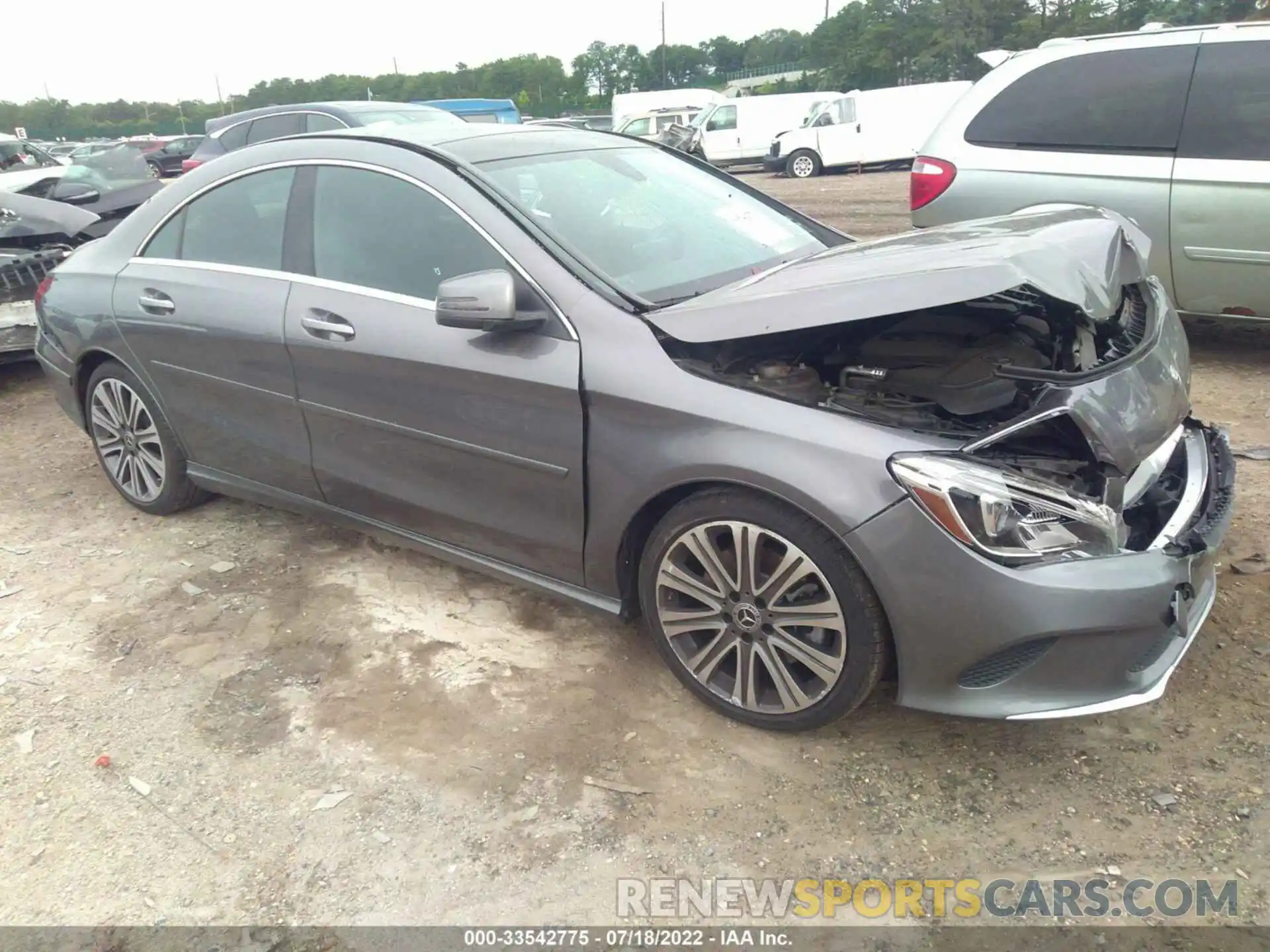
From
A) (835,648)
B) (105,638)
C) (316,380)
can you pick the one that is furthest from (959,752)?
(105,638)

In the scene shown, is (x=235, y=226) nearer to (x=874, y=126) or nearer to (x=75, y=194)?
(x=75, y=194)

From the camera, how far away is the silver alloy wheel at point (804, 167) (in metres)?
20.0

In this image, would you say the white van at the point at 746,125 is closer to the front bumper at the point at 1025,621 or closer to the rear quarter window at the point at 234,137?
the rear quarter window at the point at 234,137

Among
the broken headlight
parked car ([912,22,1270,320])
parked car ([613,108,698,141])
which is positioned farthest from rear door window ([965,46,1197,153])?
parked car ([613,108,698,141])

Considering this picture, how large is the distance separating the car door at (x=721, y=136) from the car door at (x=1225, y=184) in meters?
19.1

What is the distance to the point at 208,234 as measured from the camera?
3674mm

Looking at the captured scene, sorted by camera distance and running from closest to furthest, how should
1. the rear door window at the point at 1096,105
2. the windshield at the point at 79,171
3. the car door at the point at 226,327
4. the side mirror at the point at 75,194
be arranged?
1. the car door at the point at 226,327
2. the rear door window at the point at 1096,105
3. the side mirror at the point at 75,194
4. the windshield at the point at 79,171

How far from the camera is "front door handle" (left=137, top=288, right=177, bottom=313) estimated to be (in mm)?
3701

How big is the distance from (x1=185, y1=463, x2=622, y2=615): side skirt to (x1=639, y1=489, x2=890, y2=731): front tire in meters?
0.26

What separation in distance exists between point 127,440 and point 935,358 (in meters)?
3.55

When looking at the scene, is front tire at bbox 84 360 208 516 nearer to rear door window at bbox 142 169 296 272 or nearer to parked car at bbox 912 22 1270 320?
rear door window at bbox 142 169 296 272

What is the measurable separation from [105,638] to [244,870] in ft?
4.88

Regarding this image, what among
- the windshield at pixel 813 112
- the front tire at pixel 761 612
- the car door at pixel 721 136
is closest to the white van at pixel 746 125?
the car door at pixel 721 136

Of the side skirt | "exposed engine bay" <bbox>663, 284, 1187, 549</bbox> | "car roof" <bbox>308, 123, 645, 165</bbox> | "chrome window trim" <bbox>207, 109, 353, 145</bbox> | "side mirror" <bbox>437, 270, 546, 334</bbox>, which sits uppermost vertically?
"chrome window trim" <bbox>207, 109, 353, 145</bbox>
